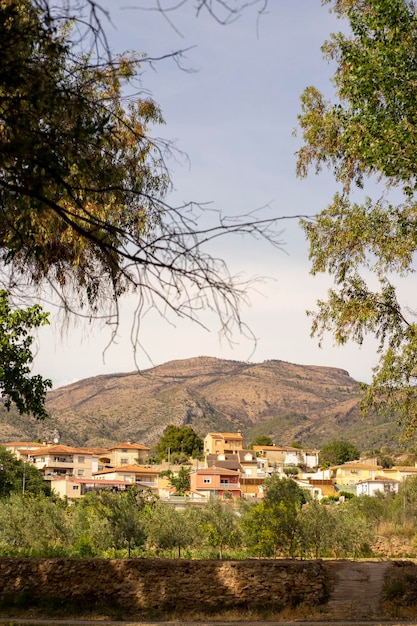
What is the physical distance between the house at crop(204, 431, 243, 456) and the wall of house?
9008 cm

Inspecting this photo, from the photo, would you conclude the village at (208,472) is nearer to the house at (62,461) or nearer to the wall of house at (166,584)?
the house at (62,461)

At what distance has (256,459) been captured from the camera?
3846 inches

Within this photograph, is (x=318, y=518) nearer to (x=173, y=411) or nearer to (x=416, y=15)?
(x=416, y=15)

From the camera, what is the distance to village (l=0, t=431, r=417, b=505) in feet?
209

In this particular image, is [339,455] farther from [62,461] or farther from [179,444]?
[62,461]

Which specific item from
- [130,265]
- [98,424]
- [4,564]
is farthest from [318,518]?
[98,424]

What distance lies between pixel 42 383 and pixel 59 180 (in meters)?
12.8

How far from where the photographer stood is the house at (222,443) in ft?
354

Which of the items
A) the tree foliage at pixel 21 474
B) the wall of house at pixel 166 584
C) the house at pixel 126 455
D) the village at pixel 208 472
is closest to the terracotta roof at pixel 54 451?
the village at pixel 208 472

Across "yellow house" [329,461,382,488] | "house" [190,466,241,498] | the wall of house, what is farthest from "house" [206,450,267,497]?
the wall of house

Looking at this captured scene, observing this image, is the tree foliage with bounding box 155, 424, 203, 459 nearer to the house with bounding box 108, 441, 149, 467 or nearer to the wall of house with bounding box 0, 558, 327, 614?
the house with bounding box 108, 441, 149, 467

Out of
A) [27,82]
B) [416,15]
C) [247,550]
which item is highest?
[416,15]

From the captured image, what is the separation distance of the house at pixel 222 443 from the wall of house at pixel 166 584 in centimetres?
9008

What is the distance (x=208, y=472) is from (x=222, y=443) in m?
41.8
